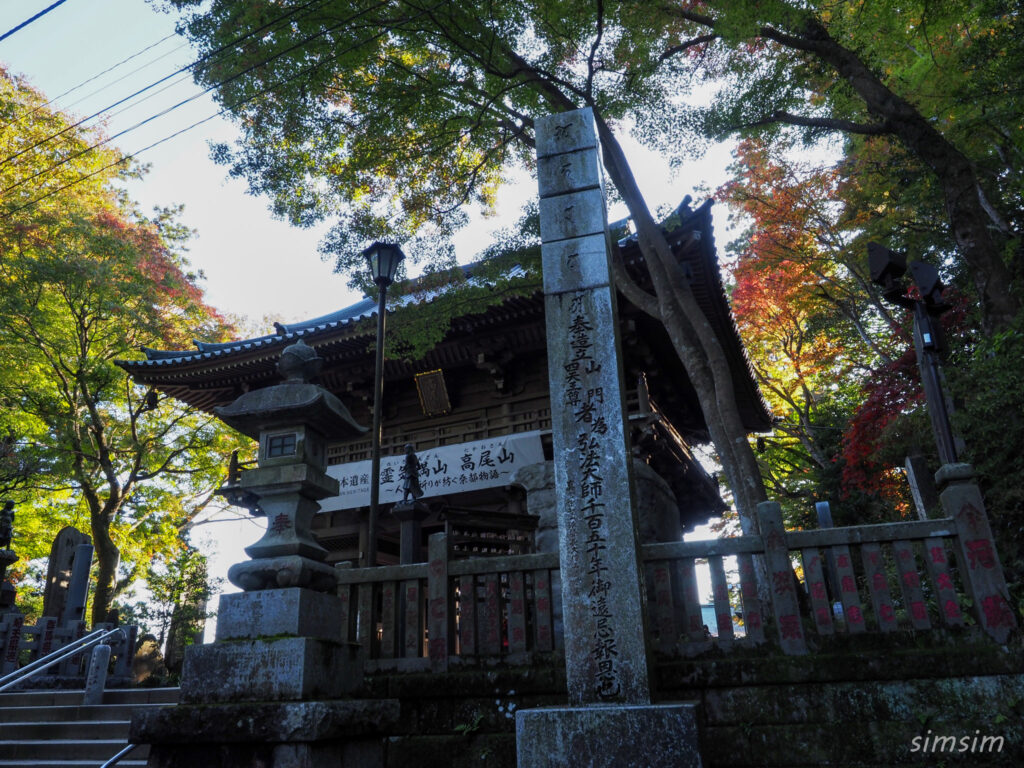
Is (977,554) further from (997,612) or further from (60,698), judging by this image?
(60,698)

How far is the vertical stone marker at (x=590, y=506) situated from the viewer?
12.0 ft

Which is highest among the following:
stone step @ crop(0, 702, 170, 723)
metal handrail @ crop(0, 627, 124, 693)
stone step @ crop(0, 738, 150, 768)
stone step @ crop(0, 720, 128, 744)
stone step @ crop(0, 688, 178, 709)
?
metal handrail @ crop(0, 627, 124, 693)

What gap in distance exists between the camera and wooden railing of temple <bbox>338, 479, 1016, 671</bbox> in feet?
16.0

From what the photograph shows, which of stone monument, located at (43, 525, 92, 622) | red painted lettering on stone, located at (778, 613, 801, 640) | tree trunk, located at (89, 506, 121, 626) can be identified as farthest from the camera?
tree trunk, located at (89, 506, 121, 626)

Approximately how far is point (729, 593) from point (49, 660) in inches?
273

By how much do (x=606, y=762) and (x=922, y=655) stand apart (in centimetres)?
259

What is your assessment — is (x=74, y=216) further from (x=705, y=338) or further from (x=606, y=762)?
(x=606, y=762)

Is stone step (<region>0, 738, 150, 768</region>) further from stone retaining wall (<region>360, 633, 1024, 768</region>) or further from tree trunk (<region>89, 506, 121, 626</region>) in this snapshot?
tree trunk (<region>89, 506, 121, 626</region>)

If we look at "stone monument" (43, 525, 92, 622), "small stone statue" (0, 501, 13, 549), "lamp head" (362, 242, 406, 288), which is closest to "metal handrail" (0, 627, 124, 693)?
"stone monument" (43, 525, 92, 622)

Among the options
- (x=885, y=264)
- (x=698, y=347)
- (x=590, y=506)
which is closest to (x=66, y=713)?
(x=590, y=506)

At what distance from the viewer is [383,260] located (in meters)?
9.25

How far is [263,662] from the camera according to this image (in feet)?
13.7

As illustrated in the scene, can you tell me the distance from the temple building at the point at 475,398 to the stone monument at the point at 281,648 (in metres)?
5.22

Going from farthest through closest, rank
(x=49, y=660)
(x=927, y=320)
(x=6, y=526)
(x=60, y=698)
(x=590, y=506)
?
1. (x=6, y=526)
2. (x=60, y=698)
3. (x=49, y=660)
4. (x=927, y=320)
5. (x=590, y=506)
